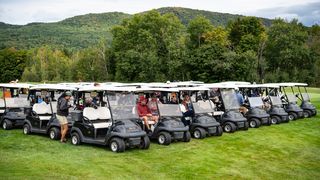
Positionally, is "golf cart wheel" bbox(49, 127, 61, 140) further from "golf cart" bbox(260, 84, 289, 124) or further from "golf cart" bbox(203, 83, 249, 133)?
"golf cart" bbox(260, 84, 289, 124)

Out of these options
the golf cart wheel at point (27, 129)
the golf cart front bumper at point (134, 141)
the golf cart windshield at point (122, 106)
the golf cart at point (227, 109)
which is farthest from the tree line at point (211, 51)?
the golf cart front bumper at point (134, 141)

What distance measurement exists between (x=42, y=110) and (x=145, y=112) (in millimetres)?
3699

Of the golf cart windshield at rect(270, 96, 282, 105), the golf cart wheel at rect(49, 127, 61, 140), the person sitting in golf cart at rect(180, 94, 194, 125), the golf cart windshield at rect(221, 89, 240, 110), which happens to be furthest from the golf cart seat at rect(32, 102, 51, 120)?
the golf cart windshield at rect(270, 96, 282, 105)

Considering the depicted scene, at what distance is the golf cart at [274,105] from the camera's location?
1927cm

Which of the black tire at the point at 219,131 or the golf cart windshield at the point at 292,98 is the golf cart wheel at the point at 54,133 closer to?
the black tire at the point at 219,131

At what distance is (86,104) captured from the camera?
1342 cm

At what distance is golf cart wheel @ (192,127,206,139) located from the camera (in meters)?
14.5

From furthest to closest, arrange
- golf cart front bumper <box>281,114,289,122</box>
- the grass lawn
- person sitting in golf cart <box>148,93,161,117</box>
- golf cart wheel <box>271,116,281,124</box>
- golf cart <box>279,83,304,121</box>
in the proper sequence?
golf cart <box>279,83,304,121</box> → golf cart front bumper <box>281,114,289,122</box> → golf cart wheel <box>271,116,281,124</box> → person sitting in golf cart <box>148,93,161,117</box> → the grass lawn

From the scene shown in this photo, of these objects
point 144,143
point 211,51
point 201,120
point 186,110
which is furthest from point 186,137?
point 211,51

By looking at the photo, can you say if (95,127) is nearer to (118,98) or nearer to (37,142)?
(118,98)

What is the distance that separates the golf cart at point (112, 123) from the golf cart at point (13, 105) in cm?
389

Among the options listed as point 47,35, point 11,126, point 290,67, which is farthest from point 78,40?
point 11,126

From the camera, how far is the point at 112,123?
12.1 meters

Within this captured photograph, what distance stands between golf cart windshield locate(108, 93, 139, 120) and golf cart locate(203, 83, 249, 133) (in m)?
4.45
